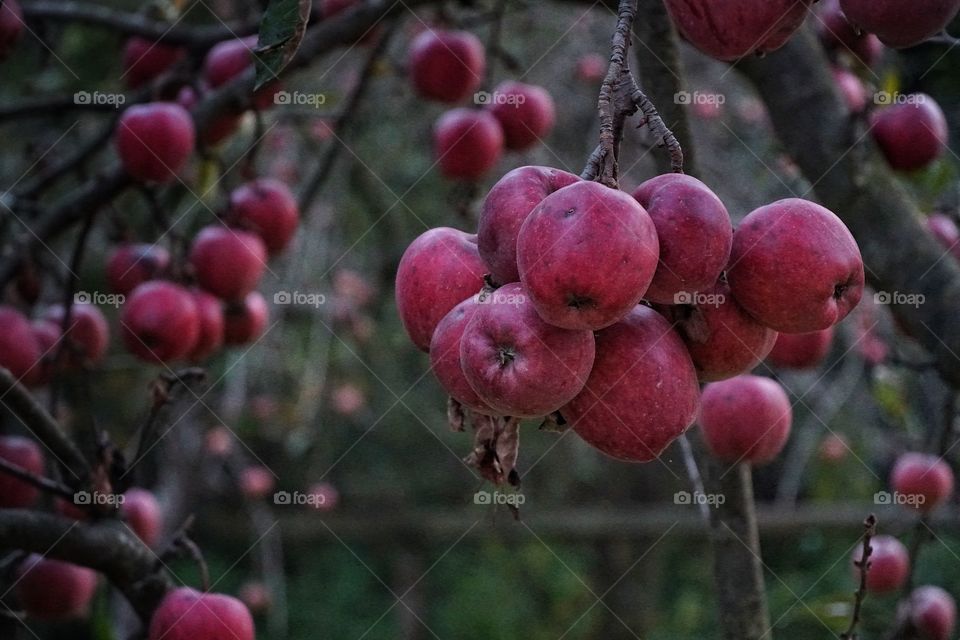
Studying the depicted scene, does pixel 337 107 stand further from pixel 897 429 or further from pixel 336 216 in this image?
pixel 897 429

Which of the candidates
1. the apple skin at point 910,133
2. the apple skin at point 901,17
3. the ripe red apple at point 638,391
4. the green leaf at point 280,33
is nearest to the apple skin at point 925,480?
the apple skin at point 910,133

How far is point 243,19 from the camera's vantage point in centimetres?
228

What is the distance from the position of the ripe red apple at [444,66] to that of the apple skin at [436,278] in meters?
1.31

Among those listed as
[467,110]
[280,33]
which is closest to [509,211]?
[280,33]

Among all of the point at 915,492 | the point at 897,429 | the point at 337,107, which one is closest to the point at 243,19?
the point at 337,107

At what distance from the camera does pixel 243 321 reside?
2062 millimetres

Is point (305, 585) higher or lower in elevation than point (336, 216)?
lower

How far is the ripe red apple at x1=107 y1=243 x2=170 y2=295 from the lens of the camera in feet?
6.39

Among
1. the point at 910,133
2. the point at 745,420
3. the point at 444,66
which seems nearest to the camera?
the point at 745,420

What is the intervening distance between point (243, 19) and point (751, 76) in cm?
124

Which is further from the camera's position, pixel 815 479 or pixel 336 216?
pixel 815 479

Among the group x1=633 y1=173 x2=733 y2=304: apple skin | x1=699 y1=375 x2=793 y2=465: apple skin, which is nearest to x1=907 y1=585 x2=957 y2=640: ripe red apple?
x1=699 y1=375 x2=793 y2=465: apple skin

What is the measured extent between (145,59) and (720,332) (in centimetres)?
171

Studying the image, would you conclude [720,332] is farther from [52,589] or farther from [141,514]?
[141,514]
